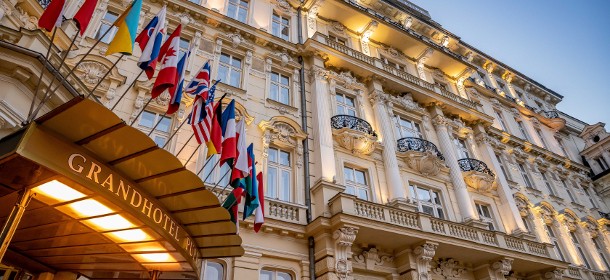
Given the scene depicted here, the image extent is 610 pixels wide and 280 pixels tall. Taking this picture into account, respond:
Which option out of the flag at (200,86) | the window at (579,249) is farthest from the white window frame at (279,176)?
the window at (579,249)

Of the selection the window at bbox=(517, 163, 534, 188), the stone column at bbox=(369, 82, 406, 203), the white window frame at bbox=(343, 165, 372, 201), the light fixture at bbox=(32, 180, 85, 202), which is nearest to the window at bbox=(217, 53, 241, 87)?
the white window frame at bbox=(343, 165, 372, 201)

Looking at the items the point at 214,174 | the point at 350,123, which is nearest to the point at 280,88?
the point at 350,123

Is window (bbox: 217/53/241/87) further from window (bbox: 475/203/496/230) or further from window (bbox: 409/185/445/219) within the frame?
window (bbox: 475/203/496/230)

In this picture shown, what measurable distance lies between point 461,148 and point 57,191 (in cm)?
1924

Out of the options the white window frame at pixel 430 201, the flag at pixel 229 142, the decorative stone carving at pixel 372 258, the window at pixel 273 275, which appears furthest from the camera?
the white window frame at pixel 430 201

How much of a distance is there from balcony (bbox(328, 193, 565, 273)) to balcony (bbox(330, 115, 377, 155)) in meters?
3.13

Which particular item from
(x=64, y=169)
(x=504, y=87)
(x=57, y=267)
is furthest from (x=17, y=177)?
(x=504, y=87)

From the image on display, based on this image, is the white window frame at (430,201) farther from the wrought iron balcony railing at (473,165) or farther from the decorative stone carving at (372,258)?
the decorative stone carving at (372,258)

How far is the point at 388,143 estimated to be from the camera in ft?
52.2

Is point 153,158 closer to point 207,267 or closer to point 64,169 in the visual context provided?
point 64,169

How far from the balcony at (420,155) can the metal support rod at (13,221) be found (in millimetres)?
14041

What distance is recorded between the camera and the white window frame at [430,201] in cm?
1566

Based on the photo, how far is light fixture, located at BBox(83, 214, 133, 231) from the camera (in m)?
5.64

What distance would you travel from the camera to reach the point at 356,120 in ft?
51.6
